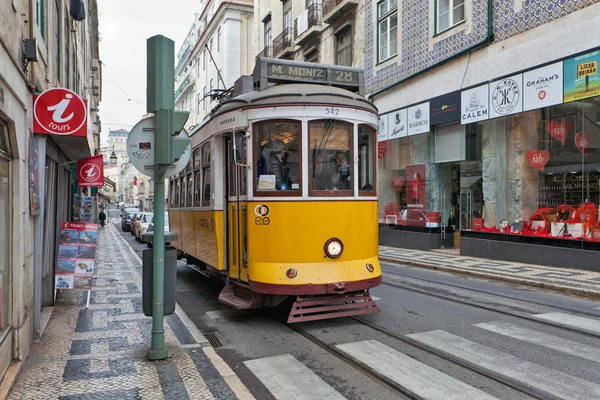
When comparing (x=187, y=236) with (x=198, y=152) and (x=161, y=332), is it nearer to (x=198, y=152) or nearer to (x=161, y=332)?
(x=198, y=152)

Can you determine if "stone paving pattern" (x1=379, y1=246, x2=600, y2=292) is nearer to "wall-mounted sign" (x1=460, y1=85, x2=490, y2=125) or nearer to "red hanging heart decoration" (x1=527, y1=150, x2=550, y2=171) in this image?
"red hanging heart decoration" (x1=527, y1=150, x2=550, y2=171)

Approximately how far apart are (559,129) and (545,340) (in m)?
8.56

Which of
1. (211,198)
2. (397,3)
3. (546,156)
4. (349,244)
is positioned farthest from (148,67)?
(397,3)

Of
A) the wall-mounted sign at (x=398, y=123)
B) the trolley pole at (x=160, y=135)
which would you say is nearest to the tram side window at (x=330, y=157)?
the trolley pole at (x=160, y=135)

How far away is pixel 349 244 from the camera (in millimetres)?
6695

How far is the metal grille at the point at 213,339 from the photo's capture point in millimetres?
6004

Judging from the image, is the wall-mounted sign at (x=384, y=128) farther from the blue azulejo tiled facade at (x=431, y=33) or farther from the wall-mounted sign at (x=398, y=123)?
the blue azulejo tiled facade at (x=431, y=33)

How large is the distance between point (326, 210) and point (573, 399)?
3503mm

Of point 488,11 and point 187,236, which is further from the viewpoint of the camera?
point 488,11

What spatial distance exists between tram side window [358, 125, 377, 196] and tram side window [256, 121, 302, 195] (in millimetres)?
942

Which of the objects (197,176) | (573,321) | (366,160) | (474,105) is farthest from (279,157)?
(474,105)

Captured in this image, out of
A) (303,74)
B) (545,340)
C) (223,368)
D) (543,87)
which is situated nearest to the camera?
(223,368)

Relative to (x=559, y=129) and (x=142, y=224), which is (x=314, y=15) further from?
(x=559, y=129)

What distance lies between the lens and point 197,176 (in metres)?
8.85
